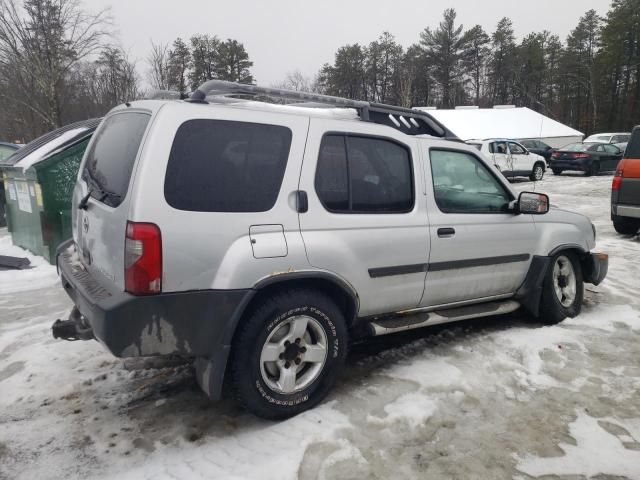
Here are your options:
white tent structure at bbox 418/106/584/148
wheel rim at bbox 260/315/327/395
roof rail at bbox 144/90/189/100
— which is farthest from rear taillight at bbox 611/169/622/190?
white tent structure at bbox 418/106/584/148

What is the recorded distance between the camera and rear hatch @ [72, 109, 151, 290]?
8.23ft

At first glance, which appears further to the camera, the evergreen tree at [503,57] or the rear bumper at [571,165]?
the evergreen tree at [503,57]

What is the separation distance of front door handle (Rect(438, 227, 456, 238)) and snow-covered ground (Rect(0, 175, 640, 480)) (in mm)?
995

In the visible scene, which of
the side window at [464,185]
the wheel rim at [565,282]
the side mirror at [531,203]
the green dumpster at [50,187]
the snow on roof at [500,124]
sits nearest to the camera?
the side window at [464,185]

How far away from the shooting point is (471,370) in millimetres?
3520

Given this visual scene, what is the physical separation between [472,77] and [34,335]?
200 feet

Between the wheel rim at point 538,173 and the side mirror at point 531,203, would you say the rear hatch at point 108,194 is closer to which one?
the side mirror at point 531,203

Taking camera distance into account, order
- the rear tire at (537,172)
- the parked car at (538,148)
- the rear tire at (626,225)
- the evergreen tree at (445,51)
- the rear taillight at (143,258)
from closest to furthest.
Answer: the rear taillight at (143,258), the rear tire at (626,225), the rear tire at (537,172), the parked car at (538,148), the evergreen tree at (445,51)

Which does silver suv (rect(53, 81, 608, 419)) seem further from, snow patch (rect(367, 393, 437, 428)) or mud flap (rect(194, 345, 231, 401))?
snow patch (rect(367, 393, 437, 428))

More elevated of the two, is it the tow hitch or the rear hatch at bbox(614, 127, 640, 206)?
the rear hatch at bbox(614, 127, 640, 206)

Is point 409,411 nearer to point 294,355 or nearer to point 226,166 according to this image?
point 294,355

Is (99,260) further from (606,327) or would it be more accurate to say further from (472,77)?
(472,77)

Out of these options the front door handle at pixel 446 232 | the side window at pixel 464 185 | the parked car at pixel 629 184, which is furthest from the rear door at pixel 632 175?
the front door handle at pixel 446 232

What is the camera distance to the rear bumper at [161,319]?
7.77 ft
